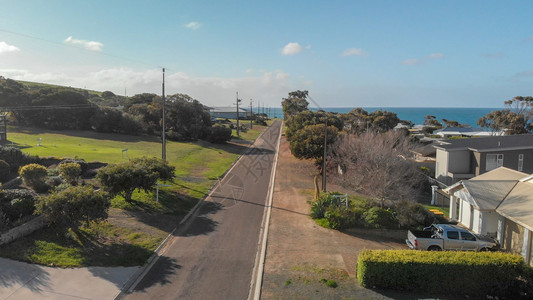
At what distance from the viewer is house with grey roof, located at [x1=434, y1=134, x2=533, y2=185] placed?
1195 inches

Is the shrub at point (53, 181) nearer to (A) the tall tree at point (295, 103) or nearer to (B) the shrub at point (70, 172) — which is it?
(B) the shrub at point (70, 172)

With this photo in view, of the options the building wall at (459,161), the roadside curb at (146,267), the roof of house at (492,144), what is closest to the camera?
the roadside curb at (146,267)

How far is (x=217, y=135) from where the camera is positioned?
56031 millimetres

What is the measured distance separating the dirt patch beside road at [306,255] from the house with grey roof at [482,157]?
533 inches

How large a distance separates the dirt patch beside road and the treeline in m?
35.4

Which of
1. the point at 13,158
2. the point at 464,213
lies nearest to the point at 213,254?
the point at 464,213

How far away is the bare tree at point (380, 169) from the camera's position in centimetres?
2289

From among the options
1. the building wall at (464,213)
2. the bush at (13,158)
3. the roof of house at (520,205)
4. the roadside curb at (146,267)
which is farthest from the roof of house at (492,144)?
the bush at (13,158)

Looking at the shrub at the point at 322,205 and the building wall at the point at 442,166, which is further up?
the building wall at the point at 442,166

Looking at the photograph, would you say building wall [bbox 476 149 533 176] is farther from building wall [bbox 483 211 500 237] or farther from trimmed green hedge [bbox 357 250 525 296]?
trimmed green hedge [bbox 357 250 525 296]

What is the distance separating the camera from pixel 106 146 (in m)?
42.2

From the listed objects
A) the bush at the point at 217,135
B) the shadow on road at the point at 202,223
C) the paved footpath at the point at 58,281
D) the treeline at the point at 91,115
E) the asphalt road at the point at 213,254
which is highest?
the treeline at the point at 91,115

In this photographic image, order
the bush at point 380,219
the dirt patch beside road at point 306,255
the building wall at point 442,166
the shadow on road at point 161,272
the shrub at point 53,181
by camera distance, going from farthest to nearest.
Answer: the building wall at point 442,166 → the shrub at point 53,181 → the bush at point 380,219 → the shadow on road at point 161,272 → the dirt patch beside road at point 306,255

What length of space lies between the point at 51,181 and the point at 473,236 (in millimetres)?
22728
